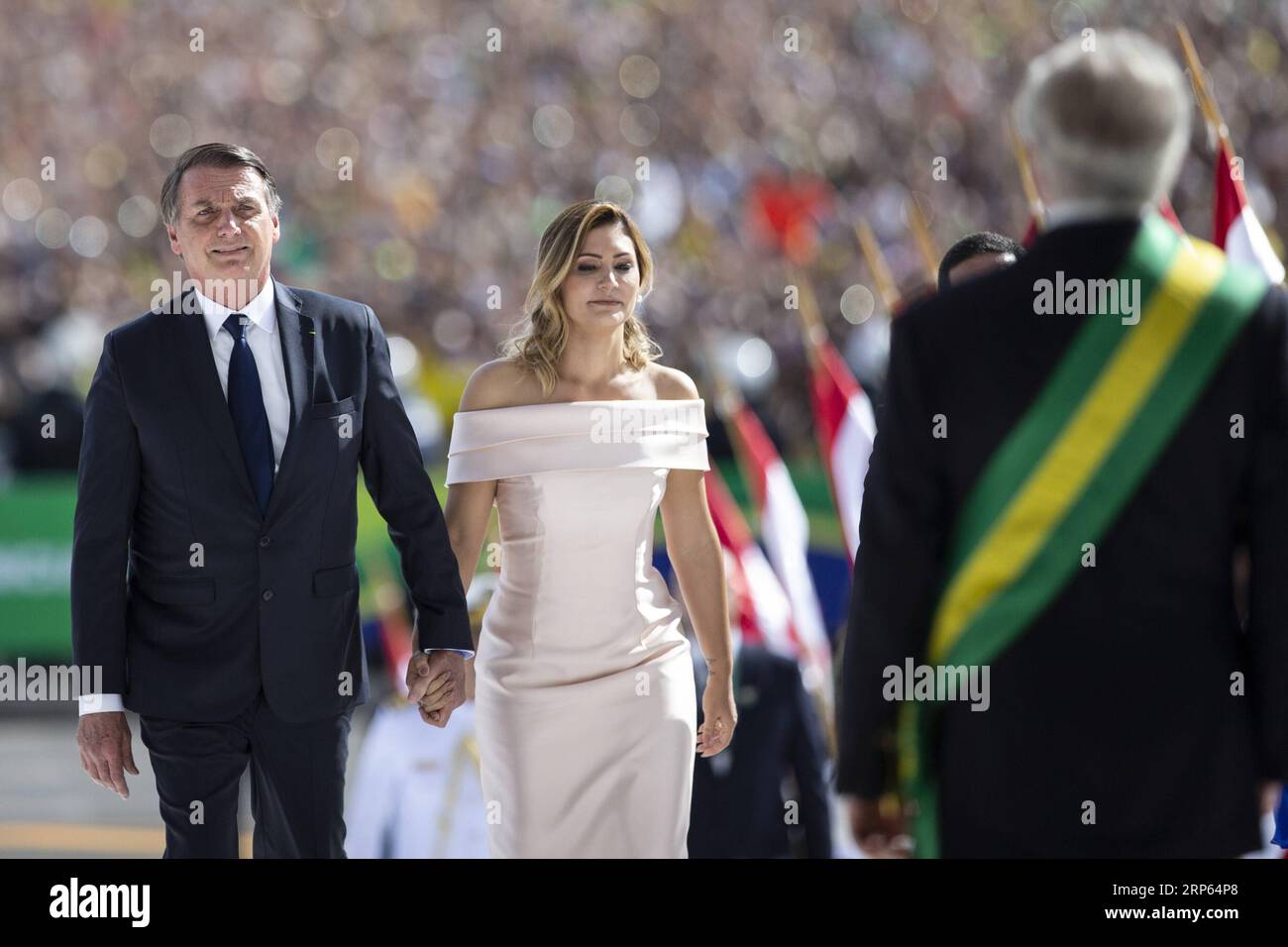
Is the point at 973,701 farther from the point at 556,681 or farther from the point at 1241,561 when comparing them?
the point at 556,681

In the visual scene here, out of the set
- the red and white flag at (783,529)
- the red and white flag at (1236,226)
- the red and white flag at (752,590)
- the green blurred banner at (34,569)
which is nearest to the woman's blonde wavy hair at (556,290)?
the red and white flag at (752,590)

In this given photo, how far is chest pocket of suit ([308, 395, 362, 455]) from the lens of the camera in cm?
337

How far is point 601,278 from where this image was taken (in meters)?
3.79

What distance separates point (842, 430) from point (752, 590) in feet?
2.54

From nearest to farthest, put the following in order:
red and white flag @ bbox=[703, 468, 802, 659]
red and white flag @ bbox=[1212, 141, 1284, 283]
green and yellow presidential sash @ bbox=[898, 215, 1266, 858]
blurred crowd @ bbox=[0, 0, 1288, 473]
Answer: green and yellow presidential sash @ bbox=[898, 215, 1266, 858] → red and white flag @ bbox=[1212, 141, 1284, 283] → red and white flag @ bbox=[703, 468, 802, 659] → blurred crowd @ bbox=[0, 0, 1288, 473]

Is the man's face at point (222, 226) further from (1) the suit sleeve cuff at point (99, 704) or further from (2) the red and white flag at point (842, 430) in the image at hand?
(2) the red and white flag at point (842, 430)

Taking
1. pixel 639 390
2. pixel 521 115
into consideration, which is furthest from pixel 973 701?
pixel 521 115

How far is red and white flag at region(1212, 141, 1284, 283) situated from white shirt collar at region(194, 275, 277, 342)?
2.54 metres

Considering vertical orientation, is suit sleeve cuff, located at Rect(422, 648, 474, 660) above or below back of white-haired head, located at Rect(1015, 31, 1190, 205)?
below

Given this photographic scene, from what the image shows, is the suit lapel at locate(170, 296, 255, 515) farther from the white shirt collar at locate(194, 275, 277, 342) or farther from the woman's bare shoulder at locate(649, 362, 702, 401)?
the woman's bare shoulder at locate(649, 362, 702, 401)

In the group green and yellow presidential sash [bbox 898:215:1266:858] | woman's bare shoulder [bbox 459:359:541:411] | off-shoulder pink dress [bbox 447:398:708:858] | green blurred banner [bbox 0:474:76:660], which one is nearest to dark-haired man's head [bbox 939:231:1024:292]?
off-shoulder pink dress [bbox 447:398:708:858]

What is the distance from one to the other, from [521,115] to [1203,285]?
11.5 meters

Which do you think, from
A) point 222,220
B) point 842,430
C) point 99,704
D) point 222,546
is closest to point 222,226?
point 222,220
